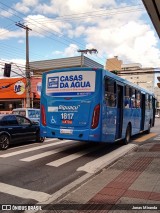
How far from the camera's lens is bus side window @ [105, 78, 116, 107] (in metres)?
10.5

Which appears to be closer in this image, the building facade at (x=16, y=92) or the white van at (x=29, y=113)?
the white van at (x=29, y=113)

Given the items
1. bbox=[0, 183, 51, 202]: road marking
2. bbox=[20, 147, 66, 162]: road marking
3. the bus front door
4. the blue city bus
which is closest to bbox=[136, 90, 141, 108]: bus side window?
the bus front door

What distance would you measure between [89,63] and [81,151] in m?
35.6

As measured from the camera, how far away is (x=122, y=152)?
36.9ft

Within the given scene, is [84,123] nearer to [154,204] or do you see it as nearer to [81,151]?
[81,151]

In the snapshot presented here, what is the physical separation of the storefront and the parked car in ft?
73.3

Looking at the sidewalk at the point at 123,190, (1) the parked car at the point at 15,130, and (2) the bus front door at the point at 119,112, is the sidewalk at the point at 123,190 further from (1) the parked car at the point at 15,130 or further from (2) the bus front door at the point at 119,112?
(1) the parked car at the point at 15,130

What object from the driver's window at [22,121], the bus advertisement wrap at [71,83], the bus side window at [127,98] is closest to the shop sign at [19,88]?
the driver's window at [22,121]

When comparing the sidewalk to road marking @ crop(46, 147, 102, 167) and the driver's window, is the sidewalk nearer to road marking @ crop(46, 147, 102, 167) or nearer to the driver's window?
road marking @ crop(46, 147, 102, 167)

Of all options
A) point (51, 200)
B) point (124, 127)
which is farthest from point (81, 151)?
point (51, 200)

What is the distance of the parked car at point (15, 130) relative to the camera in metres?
12.0

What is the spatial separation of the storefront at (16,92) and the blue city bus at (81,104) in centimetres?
2545

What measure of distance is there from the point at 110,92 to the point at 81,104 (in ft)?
4.35

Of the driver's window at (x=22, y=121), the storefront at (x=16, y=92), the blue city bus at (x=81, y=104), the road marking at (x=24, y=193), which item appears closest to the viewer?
the road marking at (x=24, y=193)
